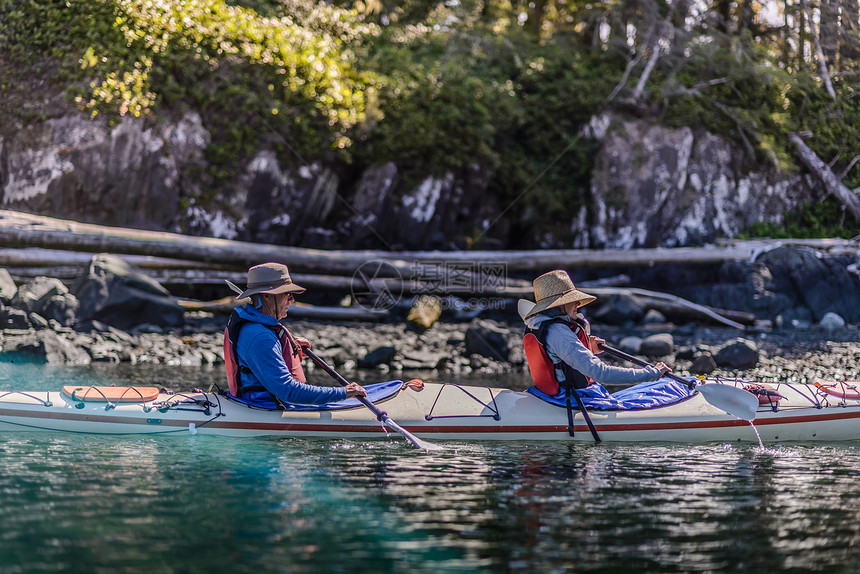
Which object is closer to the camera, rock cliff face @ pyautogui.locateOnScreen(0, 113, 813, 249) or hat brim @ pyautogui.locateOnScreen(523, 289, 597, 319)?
hat brim @ pyautogui.locateOnScreen(523, 289, 597, 319)

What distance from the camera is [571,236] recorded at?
56.5 feet

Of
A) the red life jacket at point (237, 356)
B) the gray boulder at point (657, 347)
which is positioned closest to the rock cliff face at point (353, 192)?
the gray boulder at point (657, 347)

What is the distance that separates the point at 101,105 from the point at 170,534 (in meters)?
11.8

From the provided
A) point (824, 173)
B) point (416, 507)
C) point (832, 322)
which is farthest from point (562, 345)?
point (824, 173)

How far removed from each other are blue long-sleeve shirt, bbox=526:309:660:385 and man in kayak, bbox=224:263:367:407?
1550 mm

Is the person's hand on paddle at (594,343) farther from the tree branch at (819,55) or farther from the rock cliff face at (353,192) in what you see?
the tree branch at (819,55)

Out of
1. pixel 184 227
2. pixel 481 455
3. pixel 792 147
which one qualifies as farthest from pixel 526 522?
pixel 792 147

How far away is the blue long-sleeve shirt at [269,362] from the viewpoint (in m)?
5.03

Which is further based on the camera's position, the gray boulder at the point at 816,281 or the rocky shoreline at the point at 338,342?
the gray boulder at the point at 816,281

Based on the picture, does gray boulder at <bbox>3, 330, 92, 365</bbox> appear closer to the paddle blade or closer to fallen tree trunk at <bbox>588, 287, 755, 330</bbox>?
the paddle blade

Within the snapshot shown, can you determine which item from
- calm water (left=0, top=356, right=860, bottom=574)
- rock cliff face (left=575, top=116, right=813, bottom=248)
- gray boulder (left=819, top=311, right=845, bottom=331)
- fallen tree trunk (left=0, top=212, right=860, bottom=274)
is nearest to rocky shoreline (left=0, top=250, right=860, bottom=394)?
fallen tree trunk (left=0, top=212, right=860, bottom=274)

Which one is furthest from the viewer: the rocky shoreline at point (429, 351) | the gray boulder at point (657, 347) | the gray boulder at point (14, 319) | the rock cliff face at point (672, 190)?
the rock cliff face at point (672, 190)

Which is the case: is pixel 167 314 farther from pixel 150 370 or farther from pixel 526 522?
pixel 526 522

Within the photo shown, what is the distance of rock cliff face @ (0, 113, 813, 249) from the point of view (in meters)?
13.0
